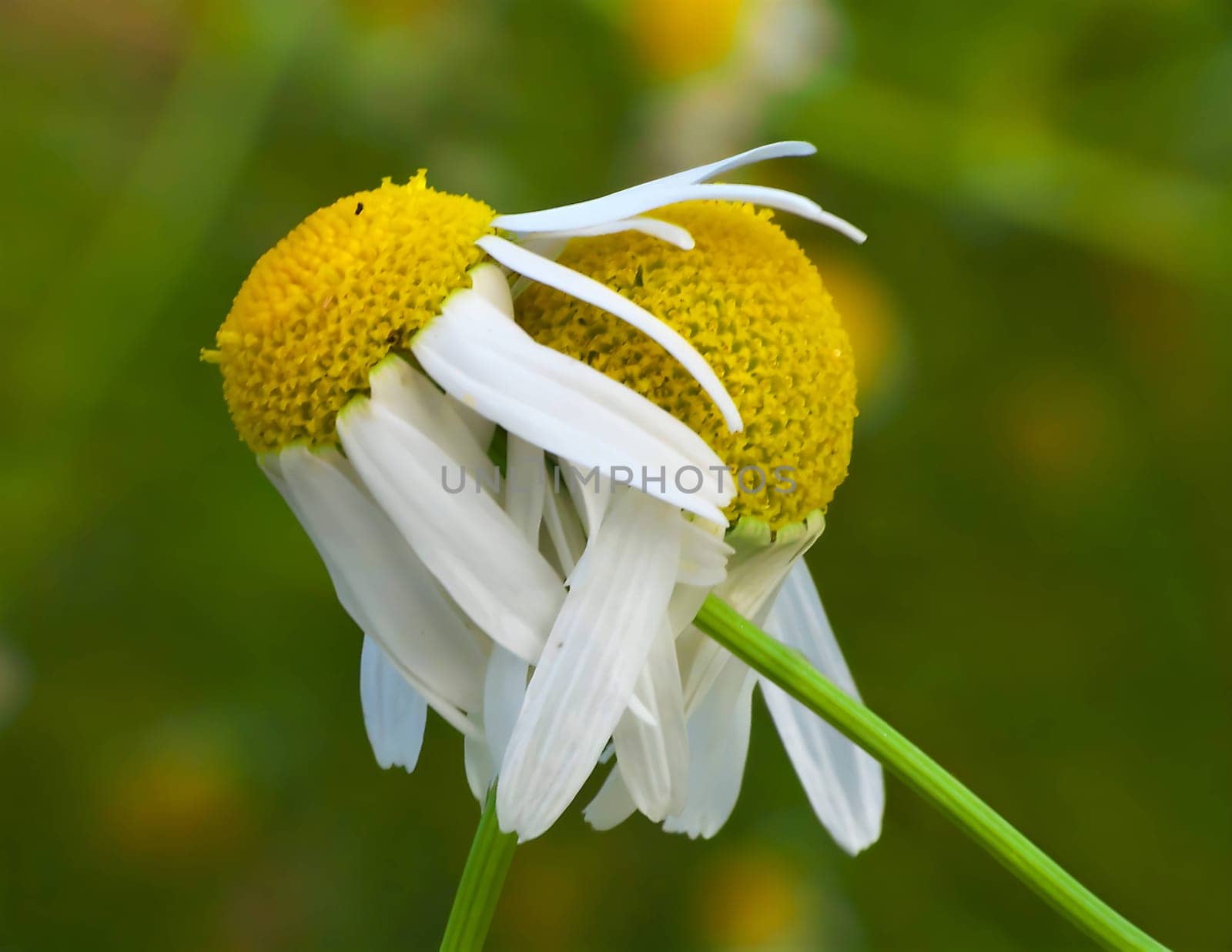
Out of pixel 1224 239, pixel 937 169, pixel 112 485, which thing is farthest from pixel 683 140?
pixel 112 485

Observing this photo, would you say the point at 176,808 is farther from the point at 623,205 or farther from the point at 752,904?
the point at 623,205

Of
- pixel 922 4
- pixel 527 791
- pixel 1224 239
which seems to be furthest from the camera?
pixel 922 4

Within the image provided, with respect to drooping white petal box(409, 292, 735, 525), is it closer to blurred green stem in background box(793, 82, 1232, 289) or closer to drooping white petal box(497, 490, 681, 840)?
drooping white petal box(497, 490, 681, 840)

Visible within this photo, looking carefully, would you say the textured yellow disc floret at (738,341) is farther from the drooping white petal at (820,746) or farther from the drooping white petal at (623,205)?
the drooping white petal at (820,746)

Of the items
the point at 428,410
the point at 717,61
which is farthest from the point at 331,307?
the point at 717,61

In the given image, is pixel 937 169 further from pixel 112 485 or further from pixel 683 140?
pixel 112 485

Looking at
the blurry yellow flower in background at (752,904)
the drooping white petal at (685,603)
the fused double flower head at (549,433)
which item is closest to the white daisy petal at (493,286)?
the fused double flower head at (549,433)
